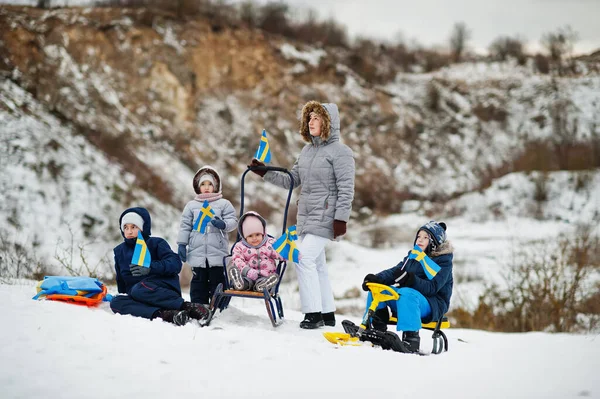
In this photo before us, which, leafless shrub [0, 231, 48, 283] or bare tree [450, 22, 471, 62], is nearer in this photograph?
leafless shrub [0, 231, 48, 283]

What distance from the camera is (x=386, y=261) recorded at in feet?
51.6

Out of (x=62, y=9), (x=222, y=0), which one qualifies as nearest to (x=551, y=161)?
(x=222, y=0)

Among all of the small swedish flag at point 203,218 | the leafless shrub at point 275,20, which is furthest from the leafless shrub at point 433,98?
the small swedish flag at point 203,218

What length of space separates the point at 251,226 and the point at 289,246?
18.7 inches

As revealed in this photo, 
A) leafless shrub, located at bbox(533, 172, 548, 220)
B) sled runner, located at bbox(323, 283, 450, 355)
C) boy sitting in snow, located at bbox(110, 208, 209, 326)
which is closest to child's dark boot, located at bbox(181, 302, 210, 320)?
boy sitting in snow, located at bbox(110, 208, 209, 326)

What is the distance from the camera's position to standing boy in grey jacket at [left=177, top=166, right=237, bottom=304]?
19.6 ft

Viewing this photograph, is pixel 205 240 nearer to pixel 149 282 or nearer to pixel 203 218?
pixel 203 218

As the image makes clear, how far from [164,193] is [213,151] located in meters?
5.34

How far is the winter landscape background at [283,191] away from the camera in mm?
4062

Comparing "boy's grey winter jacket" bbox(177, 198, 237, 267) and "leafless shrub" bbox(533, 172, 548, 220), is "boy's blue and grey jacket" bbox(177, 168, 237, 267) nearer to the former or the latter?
"boy's grey winter jacket" bbox(177, 198, 237, 267)

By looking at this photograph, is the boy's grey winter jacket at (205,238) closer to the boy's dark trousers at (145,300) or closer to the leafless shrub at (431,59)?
the boy's dark trousers at (145,300)

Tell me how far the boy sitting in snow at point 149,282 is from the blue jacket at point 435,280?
76.6 inches

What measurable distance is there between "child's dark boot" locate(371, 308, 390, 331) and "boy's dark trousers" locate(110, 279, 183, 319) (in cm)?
188

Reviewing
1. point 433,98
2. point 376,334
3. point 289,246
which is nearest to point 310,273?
point 289,246
